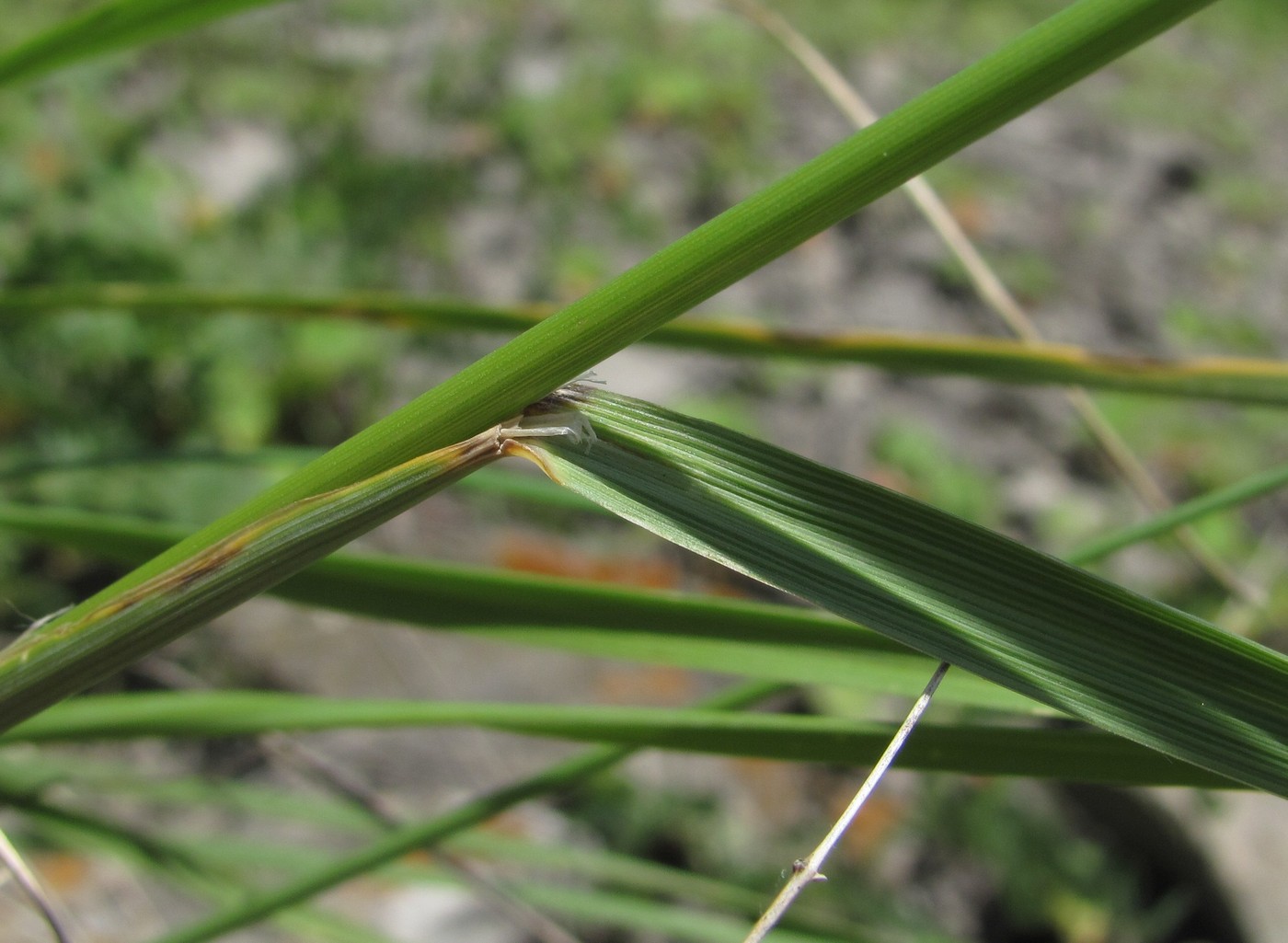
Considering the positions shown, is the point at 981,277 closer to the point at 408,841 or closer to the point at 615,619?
the point at 615,619

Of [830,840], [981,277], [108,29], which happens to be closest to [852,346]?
[981,277]

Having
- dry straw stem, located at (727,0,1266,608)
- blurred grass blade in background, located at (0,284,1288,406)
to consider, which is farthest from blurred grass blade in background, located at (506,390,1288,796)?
dry straw stem, located at (727,0,1266,608)

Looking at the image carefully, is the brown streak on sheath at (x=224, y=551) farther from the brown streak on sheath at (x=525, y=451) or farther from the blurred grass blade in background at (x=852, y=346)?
the blurred grass blade in background at (x=852, y=346)

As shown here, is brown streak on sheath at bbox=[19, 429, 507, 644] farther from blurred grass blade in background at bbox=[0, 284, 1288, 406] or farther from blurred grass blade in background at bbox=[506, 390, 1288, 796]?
blurred grass blade in background at bbox=[0, 284, 1288, 406]

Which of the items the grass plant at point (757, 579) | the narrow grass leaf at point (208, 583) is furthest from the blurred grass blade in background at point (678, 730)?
the narrow grass leaf at point (208, 583)

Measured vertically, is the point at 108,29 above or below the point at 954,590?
above
